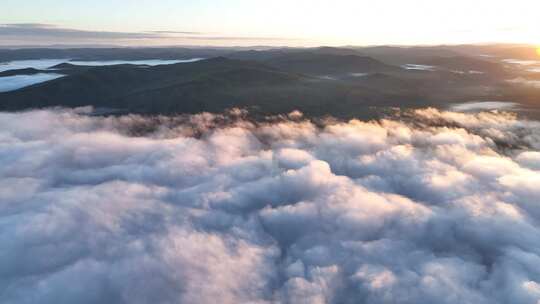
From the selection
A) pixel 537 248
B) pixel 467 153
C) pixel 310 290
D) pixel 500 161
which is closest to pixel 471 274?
pixel 537 248

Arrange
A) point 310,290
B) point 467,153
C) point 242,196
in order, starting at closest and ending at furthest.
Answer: point 310,290
point 242,196
point 467,153

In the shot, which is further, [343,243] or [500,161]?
[500,161]

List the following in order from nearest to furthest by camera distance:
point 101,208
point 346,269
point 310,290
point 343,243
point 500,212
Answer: point 310,290
point 346,269
point 343,243
point 500,212
point 101,208

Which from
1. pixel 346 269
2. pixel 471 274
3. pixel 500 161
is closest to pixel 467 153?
pixel 500 161

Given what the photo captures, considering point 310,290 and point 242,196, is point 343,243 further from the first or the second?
point 242,196

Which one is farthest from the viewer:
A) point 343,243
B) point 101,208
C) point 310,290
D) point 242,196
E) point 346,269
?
point 242,196

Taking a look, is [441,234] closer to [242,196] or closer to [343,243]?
[343,243]

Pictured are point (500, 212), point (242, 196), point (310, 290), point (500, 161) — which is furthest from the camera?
point (500, 161)

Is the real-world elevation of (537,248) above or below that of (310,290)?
above

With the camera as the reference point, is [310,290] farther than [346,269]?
No
